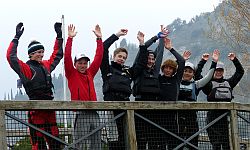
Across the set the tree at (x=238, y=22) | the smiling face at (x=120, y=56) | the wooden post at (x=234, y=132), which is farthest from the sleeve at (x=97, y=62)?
the tree at (x=238, y=22)

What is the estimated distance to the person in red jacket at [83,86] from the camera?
6.34 m

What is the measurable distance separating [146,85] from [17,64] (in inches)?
67.1

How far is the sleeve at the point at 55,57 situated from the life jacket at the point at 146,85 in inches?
41.8

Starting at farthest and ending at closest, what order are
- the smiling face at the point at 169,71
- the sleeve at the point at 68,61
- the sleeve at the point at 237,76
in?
the sleeve at the point at 237,76 → the smiling face at the point at 169,71 → the sleeve at the point at 68,61

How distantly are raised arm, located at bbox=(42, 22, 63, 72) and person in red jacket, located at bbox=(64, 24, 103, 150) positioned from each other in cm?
27

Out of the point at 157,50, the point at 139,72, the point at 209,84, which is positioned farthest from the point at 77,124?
the point at 209,84

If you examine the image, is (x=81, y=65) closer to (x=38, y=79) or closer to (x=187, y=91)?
(x=38, y=79)

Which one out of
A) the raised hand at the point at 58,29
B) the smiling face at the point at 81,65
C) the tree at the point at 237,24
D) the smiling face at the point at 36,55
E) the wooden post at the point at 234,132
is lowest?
the wooden post at the point at 234,132

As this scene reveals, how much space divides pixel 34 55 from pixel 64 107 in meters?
0.99

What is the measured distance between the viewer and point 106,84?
275 inches

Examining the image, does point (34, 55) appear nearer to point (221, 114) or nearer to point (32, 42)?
point (32, 42)

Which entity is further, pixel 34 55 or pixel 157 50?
pixel 157 50

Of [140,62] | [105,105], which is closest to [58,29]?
[140,62]

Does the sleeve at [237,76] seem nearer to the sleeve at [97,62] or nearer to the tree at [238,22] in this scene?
the sleeve at [97,62]
